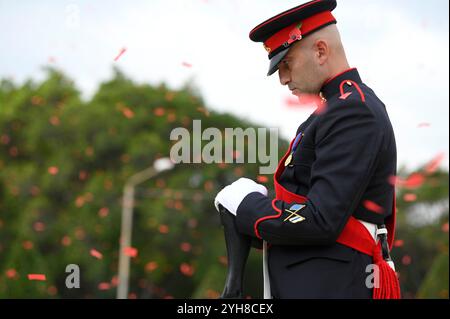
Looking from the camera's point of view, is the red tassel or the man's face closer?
the red tassel

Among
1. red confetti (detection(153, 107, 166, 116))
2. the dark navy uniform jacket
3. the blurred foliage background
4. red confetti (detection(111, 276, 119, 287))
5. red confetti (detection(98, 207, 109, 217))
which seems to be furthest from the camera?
red confetti (detection(153, 107, 166, 116))

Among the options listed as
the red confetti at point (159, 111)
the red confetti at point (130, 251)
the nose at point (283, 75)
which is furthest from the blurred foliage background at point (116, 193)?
the nose at point (283, 75)

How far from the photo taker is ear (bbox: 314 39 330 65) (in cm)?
329

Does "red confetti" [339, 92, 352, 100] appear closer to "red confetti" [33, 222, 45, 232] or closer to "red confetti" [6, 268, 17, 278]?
"red confetti" [6, 268, 17, 278]

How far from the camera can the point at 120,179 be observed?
3691cm

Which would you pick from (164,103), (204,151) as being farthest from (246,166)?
(204,151)

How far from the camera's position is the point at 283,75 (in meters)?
3.35

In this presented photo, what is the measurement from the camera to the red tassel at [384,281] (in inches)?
125

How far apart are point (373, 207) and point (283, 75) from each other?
653 mm

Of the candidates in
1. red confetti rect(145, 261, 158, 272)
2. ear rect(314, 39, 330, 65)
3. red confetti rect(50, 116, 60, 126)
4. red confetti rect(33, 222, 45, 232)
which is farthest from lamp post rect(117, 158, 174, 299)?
ear rect(314, 39, 330, 65)

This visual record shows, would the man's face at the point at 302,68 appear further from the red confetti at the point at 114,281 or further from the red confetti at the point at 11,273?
the red confetti at the point at 114,281

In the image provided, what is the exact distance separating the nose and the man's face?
11 mm
